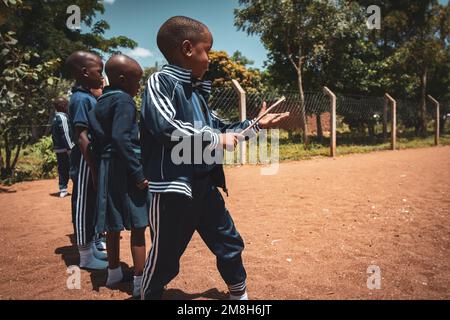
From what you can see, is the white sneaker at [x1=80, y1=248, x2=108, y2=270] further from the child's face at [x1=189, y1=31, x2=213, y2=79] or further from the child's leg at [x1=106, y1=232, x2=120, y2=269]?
the child's face at [x1=189, y1=31, x2=213, y2=79]

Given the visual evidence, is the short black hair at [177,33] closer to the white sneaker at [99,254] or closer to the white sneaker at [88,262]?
the white sneaker at [88,262]

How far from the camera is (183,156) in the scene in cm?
166

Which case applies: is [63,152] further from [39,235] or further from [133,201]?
[133,201]

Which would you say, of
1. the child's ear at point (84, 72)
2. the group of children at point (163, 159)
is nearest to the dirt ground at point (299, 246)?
the group of children at point (163, 159)

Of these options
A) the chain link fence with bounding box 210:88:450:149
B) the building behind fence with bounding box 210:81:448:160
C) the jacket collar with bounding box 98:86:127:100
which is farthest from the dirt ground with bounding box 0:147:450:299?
the chain link fence with bounding box 210:88:450:149

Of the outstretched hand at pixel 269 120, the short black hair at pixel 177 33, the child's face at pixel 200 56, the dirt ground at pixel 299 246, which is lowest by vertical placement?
the dirt ground at pixel 299 246

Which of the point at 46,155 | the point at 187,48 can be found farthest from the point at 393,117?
the point at 187,48

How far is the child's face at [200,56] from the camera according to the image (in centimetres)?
179

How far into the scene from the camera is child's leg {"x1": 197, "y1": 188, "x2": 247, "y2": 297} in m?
1.87

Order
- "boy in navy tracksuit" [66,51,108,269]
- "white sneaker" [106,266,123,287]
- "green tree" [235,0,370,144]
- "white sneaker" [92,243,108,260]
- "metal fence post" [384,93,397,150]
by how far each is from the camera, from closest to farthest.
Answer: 1. "white sneaker" [106,266,123,287]
2. "boy in navy tracksuit" [66,51,108,269]
3. "white sneaker" [92,243,108,260]
4. "metal fence post" [384,93,397,150]
5. "green tree" [235,0,370,144]

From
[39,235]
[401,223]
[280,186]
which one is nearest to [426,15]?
[280,186]

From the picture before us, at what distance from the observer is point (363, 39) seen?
51.3ft

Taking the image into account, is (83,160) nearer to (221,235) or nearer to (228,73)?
(221,235)

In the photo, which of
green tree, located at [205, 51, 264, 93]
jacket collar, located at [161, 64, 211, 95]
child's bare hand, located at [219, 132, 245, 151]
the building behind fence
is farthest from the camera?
green tree, located at [205, 51, 264, 93]
